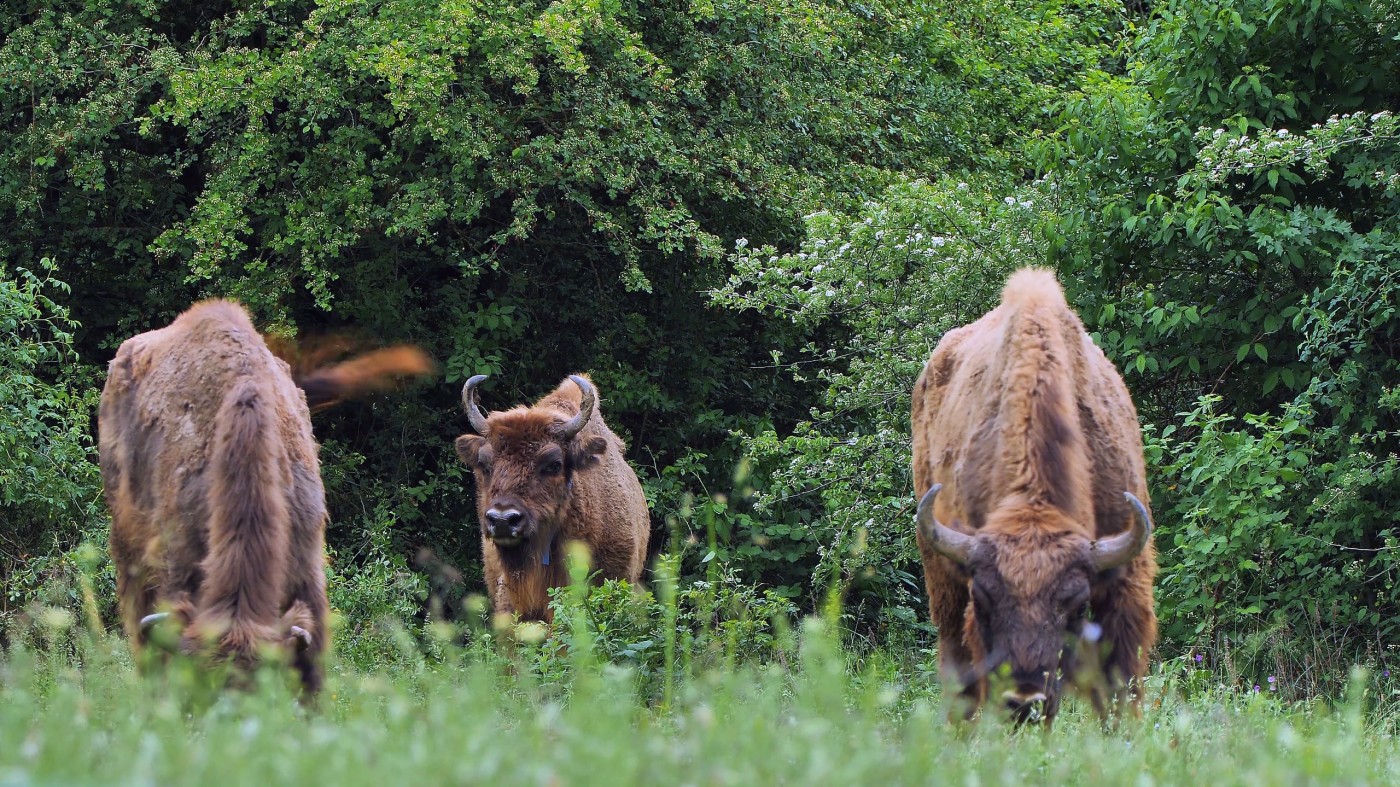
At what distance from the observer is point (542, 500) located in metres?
9.80

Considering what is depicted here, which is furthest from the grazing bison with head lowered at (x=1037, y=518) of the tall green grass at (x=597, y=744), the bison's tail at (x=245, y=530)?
the bison's tail at (x=245, y=530)

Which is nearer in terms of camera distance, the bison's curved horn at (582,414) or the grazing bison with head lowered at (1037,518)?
the grazing bison with head lowered at (1037,518)

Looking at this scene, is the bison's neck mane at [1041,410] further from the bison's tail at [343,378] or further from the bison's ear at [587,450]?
the bison's ear at [587,450]

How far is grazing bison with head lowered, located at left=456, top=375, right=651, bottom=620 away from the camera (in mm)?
9719

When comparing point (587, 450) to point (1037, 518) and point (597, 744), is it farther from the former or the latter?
point (597, 744)

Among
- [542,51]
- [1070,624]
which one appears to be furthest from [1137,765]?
[542,51]

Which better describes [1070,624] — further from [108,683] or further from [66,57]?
[66,57]

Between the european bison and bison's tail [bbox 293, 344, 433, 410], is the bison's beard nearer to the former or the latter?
bison's tail [bbox 293, 344, 433, 410]

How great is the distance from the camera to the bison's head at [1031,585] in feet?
17.5

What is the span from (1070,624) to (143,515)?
4251 millimetres

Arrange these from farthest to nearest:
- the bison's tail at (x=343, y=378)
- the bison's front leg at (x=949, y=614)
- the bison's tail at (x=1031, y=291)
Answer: the bison's tail at (x=343, y=378) < the bison's tail at (x=1031, y=291) < the bison's front leg at (x=949, y=614)

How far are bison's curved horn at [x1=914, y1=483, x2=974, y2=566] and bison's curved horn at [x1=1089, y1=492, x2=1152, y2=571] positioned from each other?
1.60 feet

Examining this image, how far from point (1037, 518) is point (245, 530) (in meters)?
3.12

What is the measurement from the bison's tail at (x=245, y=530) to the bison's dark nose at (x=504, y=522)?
3.23 meters
